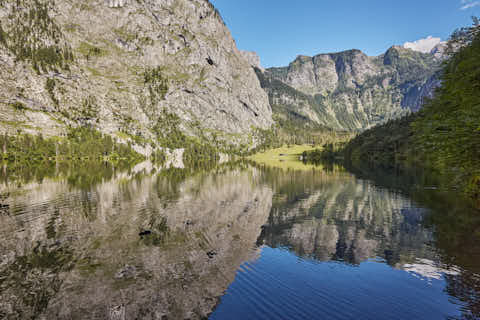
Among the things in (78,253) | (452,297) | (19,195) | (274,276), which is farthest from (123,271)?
(19,195)

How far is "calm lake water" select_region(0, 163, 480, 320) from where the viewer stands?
1964 centimetres

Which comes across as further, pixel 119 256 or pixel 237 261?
pixel 119 256

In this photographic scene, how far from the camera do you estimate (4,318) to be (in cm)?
1809

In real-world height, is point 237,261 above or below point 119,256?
below

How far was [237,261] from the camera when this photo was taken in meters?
28.5

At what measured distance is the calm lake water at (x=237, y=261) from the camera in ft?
64.4

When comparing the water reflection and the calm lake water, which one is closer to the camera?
the calm lake water

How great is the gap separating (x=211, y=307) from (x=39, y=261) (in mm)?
19900

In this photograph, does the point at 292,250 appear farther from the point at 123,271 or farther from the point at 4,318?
the point at 4,318

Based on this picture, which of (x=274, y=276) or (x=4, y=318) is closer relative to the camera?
(x=4, y=318)

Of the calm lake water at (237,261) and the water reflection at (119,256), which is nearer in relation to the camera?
the calm lake water at (237,261)

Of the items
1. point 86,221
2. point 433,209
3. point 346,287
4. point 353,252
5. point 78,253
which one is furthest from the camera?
point 433,209

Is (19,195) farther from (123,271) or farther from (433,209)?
(433,209)

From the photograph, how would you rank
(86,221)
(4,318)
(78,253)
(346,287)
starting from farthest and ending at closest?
1. (86,221)
2. (78,253)
3. (346,287)
4. (4,318)
